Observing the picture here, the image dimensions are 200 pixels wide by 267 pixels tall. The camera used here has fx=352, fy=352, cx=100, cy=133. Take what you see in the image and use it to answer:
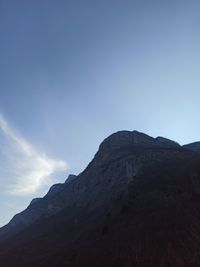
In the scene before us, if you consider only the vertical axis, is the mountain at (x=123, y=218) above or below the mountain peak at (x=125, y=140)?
below

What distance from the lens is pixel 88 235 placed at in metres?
90.0

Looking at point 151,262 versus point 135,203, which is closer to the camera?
point 151,262

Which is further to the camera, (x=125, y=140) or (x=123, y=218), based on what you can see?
(x=125, y=140)

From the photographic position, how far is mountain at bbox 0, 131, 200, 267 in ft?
223

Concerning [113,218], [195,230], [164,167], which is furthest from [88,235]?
[164,167]

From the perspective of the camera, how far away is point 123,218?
8775 cm

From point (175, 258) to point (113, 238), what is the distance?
701 inches

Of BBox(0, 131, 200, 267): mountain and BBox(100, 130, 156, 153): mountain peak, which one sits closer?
BBox(0, 131, 200, 267): mountain

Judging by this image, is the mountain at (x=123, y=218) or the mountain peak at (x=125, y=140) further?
the mountain peak at (x=125, y=140)

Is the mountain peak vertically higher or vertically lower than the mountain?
higher

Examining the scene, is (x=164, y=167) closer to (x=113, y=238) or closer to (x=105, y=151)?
(x=113, y=238)

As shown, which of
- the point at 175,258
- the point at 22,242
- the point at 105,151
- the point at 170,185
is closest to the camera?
the point at 175,258

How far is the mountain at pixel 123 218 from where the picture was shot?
68000 mm

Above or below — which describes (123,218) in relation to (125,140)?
below
